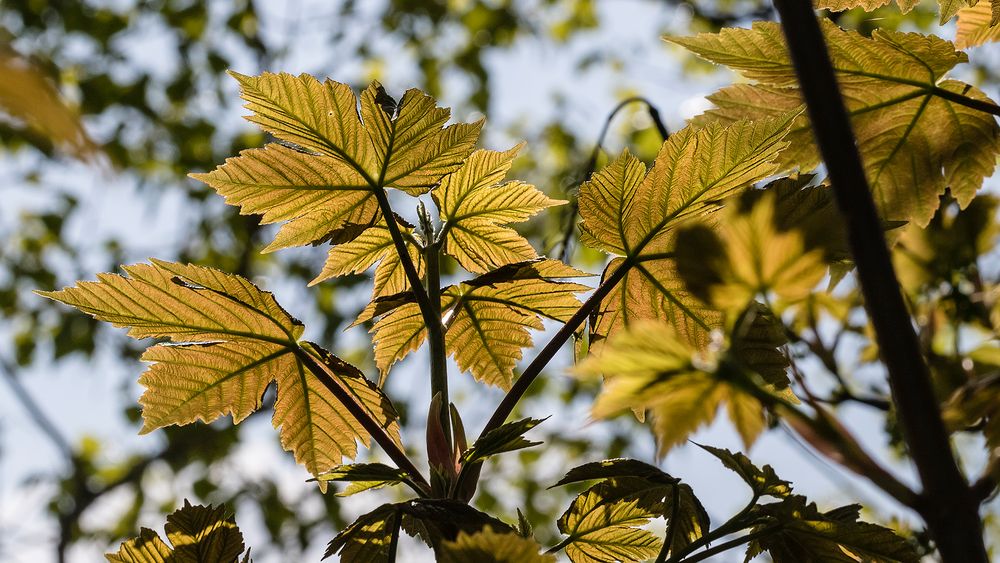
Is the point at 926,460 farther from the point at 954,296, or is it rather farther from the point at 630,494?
the point at 954,296

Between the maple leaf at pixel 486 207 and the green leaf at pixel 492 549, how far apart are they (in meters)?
0.28

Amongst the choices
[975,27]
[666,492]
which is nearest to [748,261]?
[666,492]

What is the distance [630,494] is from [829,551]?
128 mm

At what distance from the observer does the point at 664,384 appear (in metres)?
0.32

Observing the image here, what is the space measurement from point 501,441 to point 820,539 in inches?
8.2

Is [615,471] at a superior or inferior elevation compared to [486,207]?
inferior

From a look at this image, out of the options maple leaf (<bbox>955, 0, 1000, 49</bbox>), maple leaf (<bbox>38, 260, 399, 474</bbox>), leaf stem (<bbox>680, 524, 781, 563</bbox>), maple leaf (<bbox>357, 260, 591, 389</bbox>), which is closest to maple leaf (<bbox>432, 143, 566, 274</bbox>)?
maple leaf (<bbox>357, 260, 591, 389</bbox>)

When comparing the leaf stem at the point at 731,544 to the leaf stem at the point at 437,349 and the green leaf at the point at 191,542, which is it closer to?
the leaf stem at the point at 437,349

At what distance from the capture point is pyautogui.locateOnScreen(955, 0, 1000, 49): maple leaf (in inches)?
26.4

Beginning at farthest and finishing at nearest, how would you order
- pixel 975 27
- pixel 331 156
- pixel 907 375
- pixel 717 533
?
pixel 975 27, pixel 331 156, pixel 717 533, pixel 907 375

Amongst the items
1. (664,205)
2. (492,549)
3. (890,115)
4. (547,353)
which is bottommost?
(492,549)

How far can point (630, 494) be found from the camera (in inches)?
21.7

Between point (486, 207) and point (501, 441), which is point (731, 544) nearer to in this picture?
point (501, 441)

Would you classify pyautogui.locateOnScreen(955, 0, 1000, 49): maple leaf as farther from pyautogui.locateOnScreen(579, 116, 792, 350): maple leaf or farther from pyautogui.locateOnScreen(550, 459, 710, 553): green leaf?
pyautogui.locateOnScreen(550, 459, 710, 553): green leaf
